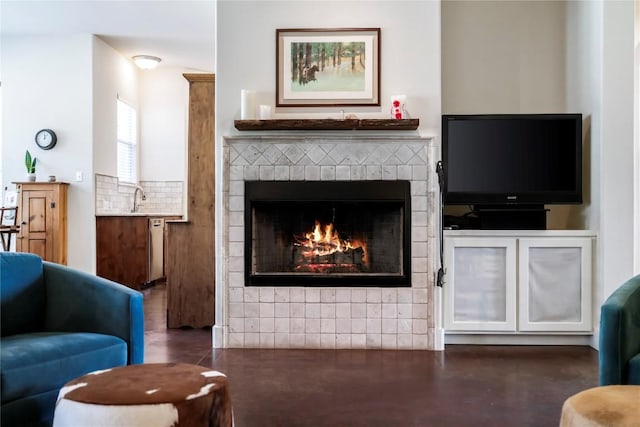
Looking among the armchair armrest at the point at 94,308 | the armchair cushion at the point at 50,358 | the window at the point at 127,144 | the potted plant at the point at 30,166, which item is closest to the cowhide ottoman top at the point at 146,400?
the armchair cushion at the point at 50,358

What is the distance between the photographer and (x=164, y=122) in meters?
A: 7.85

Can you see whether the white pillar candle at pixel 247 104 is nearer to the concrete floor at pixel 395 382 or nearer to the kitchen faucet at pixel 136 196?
the concrete floor at pixel 395 382

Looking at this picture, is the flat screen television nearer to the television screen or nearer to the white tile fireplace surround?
the television screen

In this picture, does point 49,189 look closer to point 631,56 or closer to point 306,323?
point 306,323

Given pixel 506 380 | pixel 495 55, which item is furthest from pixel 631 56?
pixel 506 380

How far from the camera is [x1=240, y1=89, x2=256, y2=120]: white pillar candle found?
3.70 meters

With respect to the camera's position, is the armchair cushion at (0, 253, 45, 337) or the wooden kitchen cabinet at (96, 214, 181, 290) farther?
the wooden kitchen cabinet at (96, 214, 181, 290)

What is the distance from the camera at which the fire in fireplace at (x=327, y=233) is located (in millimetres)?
3727

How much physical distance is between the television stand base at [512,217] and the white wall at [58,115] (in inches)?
180

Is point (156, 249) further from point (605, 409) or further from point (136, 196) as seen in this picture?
point (605, 409)

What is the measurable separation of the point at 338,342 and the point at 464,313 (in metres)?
0.92

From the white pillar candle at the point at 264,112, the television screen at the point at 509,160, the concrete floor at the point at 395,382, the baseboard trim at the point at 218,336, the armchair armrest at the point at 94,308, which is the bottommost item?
the concrete floor at the point at 395,382

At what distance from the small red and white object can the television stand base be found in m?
0.89

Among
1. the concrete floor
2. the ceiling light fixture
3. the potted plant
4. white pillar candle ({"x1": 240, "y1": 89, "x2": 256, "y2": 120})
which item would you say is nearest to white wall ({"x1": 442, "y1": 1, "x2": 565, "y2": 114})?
white pillar candle ({"x1": 240, "y1": 89, "x2": 256, "y2": 120})
